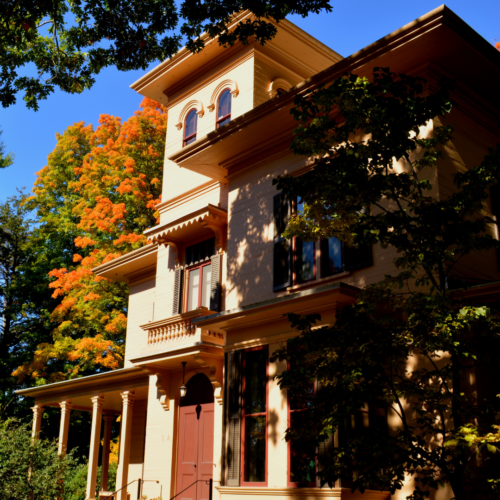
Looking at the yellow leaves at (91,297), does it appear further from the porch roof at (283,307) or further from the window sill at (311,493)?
the window sill at (311,493)

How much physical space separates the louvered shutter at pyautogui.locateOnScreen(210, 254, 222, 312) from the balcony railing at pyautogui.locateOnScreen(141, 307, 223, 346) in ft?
0.80

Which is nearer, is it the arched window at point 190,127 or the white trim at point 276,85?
the white trim at point 276,85

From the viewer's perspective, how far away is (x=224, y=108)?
16.2 m

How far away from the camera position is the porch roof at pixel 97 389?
16.7m

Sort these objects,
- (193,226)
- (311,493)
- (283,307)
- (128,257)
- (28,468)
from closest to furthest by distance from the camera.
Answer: (311,493)
(283,307)
(193,226)
(28,468)
(128,257)

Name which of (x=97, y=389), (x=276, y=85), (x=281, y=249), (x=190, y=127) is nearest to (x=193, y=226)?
(x=281, y=249)

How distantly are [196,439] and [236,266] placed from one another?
432 centimetres

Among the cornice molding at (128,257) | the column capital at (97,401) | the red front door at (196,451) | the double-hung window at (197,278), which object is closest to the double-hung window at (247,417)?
the red front door at (196,451)

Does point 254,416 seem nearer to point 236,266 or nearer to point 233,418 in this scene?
point 233,418

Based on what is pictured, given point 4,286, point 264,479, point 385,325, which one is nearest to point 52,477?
point 264,479

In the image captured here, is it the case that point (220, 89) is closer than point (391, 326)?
No

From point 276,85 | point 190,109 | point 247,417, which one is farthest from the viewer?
point 190,109

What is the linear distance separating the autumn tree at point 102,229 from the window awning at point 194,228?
26.9ft

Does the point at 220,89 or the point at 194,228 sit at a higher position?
the point at 220,89
